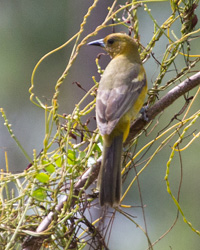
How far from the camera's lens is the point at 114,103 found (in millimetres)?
3080

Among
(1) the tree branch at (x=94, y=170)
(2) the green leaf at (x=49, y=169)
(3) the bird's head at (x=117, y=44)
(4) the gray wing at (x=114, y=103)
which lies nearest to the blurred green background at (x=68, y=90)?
(3) the bird's head at (x=117, y=44)

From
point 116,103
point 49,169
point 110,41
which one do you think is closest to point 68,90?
point 110,41

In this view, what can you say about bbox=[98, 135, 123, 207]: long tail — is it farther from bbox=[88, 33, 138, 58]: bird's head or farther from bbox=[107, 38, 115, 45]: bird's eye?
bbox=[107, 38, 115, 45]: bird's eye

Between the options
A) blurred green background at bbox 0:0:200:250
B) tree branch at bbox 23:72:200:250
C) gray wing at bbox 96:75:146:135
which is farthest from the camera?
blurred green background at bbox 0:0:200:250

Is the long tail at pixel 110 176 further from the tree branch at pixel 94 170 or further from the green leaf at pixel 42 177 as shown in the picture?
the green leaf at pixel 42 177

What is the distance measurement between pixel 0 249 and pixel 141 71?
137cm

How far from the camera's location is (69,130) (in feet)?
7.98

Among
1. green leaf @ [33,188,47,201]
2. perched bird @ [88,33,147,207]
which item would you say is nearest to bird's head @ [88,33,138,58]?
perched bird @ [88,33,147,207]

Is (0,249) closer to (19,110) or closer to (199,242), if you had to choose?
(199,242)

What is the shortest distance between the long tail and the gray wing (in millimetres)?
105

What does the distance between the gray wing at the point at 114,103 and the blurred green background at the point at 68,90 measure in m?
3.48

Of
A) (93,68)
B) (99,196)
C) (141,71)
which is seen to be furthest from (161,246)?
(99,196)

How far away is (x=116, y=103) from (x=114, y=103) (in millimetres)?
14

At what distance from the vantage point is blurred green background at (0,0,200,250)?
7.35m
